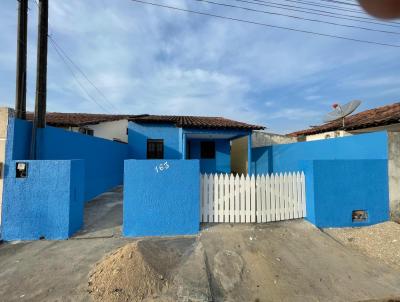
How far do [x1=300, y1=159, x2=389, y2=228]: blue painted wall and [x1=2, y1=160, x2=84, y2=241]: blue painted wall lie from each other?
5.46 metres

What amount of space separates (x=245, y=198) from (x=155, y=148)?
28.8 ft

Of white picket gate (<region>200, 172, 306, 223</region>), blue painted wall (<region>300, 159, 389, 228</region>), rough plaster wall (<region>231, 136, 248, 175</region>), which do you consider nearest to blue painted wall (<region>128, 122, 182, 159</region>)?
rough plaster wall (<region>231, 136, 248, 175</region>)

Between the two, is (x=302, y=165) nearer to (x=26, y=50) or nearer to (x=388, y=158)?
(x=388, y=158)

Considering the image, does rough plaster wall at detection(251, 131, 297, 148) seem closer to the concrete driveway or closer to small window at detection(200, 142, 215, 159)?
small window at detection(200, 142, 215, 159)

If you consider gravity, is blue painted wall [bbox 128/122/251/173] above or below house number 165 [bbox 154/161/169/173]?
above

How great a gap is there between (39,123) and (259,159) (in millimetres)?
10894

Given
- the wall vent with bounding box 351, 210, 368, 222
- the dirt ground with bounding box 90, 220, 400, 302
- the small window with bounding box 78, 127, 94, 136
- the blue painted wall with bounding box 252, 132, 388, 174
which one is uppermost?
the small window with bounding box 78, 127, 94, 136

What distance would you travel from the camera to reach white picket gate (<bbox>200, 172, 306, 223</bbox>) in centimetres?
478

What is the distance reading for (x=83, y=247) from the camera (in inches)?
154

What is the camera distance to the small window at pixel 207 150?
1314 centimetres

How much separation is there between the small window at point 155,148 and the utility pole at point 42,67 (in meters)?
7.17

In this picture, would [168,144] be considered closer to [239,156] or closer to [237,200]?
[239,156]

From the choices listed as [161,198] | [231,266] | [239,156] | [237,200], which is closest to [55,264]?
[161,198]

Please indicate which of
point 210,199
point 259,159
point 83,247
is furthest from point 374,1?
point 259,159
